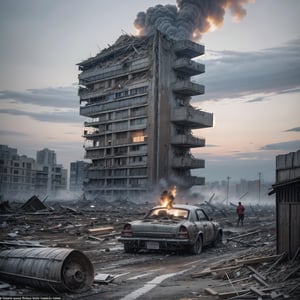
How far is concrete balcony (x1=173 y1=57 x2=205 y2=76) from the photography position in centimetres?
8000

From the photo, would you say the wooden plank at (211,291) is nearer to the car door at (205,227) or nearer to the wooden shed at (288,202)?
the wooden shed at (288,202)

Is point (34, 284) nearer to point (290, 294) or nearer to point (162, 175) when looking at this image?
point (290, 294)

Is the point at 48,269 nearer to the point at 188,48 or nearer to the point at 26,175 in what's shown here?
the point at 188,48

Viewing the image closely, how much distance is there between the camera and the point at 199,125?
269 ft

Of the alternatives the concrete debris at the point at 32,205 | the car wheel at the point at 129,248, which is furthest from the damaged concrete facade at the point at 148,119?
the car wheel at the point at 129,248

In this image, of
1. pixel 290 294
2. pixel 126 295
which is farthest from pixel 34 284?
pixel 290 294

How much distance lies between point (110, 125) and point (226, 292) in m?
80.4

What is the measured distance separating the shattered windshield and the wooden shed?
13.0 ft

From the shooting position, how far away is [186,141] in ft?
259

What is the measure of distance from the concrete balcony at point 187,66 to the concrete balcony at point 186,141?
12152 millimetres

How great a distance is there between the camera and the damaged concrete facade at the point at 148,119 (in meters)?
78.7

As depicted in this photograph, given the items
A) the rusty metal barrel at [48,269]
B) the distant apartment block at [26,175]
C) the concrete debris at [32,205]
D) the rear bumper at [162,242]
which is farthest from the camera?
the distant apartment block at [26,175]

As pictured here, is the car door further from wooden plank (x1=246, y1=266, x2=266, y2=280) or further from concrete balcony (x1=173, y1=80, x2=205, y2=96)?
concrete balcony (x1=173, y1=80, x2=205, y2=96)

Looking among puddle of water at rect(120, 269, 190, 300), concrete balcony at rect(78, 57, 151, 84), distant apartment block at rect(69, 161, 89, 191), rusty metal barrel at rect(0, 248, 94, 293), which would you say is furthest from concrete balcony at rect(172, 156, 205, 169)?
distant apartment block at rect(69, 161, 89, 191)
